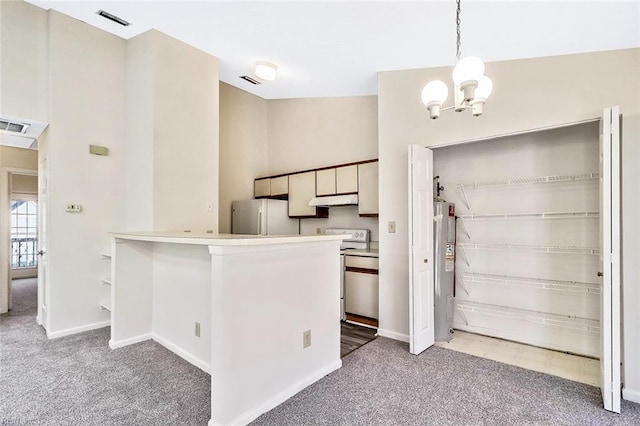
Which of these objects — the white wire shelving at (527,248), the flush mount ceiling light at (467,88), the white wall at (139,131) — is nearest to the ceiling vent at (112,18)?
the white wall at (139,131)

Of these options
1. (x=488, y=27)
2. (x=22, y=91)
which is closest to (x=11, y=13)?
(x=22, y=91)

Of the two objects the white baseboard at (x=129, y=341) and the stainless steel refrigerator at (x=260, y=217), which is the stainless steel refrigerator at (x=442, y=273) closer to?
the stainless steel refrigerator at (x=260, y=217)

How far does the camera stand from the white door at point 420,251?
2973mm

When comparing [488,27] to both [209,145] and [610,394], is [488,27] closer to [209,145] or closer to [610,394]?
[610,394]

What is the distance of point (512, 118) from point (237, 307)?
280cm

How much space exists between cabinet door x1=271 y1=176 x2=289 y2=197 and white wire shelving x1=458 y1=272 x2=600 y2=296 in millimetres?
2859

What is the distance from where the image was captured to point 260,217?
466cm

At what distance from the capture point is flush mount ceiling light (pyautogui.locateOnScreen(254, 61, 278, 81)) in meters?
3.71

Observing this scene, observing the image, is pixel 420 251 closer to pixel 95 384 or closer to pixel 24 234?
pixel 95 384

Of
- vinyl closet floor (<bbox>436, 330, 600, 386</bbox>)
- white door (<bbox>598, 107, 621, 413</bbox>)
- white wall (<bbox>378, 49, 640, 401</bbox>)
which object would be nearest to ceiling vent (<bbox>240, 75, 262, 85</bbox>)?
white wall (<bbox>378, 49, 640, 401</bbox>)

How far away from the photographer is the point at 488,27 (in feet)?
8.27

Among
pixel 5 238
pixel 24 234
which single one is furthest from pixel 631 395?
pixel 24 234

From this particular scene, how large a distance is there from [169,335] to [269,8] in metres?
3.13

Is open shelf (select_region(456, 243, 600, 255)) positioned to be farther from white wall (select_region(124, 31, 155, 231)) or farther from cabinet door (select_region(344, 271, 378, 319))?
white wall (select_region(124, 31, 155, 231))
